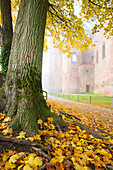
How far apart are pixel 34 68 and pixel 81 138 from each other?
1.95m

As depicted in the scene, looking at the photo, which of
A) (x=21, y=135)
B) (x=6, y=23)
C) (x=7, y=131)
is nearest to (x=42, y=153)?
(x=21, y=135)

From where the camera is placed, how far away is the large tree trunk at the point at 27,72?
218cm

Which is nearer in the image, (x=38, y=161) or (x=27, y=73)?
(x=38, y=161)

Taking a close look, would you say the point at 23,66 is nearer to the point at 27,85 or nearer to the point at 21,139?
the point at 27,85

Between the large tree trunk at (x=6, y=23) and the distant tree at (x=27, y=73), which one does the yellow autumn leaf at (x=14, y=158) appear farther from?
the large tree trunk at (x=6, y=23)

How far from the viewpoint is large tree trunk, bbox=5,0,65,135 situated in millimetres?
2182

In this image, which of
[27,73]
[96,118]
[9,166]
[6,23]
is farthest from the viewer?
[96,118]

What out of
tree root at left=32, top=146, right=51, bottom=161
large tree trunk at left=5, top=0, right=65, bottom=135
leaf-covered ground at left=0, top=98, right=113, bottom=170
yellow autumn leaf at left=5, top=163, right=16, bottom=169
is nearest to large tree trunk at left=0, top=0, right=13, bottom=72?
large tree trunk at left=5, top=0, right=65, bottom=135

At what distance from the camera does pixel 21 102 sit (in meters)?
2.26

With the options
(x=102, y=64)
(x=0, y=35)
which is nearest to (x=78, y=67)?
(x=102, y=64)

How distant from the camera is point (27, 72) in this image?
253 cm

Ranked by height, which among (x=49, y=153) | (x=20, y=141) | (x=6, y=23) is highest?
(x=6, y=23)

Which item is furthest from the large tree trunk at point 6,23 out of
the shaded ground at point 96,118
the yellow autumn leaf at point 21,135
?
the shaded ground at point 96,118

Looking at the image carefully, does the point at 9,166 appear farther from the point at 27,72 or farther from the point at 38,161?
the point at 27,72
